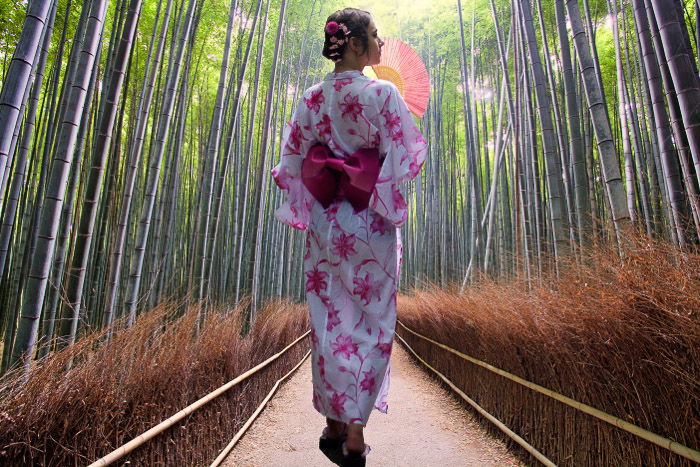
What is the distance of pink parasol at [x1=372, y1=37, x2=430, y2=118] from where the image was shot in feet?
4.57

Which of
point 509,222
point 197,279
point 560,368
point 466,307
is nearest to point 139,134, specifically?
point 197,279

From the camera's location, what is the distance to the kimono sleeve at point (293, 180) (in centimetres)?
120

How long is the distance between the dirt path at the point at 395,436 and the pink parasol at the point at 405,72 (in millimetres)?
1428

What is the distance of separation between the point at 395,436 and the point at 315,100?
1.73 metres

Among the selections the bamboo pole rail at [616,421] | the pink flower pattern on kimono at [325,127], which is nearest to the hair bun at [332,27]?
the pink flower pattern on kimono at [325,127]

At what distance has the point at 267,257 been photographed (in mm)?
6543

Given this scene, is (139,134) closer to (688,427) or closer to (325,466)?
(325,466)

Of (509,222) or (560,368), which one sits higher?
(509,222)

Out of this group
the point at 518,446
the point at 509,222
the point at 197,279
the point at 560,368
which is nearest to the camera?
the point at 560,368

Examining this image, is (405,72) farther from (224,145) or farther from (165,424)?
(224,145)

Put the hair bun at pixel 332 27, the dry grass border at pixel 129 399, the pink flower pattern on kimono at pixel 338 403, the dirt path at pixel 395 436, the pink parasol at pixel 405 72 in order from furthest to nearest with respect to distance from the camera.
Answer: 1. the dirt path at pixel 395 436
2. the pink parasol at pixel 405 72
3. the hair bun at pixel 332 27
4. the pink flower pattern on kimono at pixel 338 403
5. the dry grass border at pixel 129 399

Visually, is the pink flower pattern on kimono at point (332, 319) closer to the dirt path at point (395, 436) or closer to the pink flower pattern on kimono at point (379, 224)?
the pink flower pattern on kimono at point (379, 224)

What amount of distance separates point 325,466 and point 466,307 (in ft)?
4.39

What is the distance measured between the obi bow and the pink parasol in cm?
42
